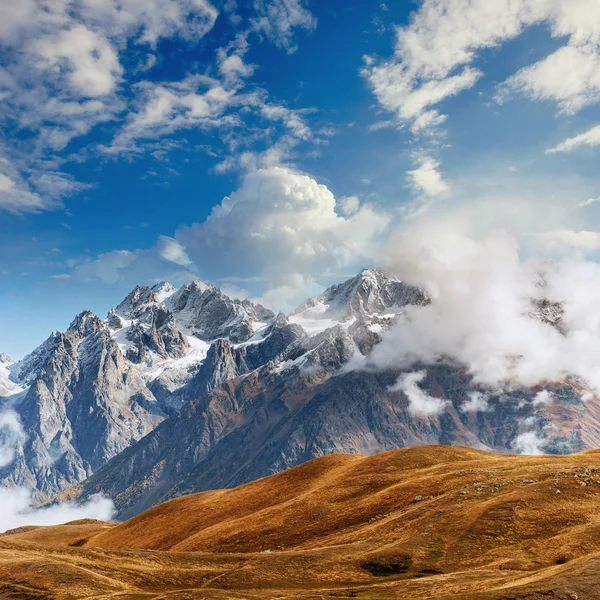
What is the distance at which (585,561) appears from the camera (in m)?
46.8

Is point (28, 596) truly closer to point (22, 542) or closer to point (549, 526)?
point (22, 542)

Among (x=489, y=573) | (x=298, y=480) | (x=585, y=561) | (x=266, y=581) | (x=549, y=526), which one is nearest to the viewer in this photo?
(x=585, y=561)

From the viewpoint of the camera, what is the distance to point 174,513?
129125mm

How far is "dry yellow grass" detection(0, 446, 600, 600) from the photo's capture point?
4938 cm

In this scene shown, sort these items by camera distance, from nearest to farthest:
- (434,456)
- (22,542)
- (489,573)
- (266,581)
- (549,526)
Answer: (489,573) < (266,581) < (549,526) < (22,542) < (434,456)

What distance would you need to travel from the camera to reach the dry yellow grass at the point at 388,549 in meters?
49.4

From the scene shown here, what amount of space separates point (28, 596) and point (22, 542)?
26.7m

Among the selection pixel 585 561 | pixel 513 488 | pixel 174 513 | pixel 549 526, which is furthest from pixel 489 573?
pixel 174 513

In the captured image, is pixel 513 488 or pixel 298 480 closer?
pixel 513 488

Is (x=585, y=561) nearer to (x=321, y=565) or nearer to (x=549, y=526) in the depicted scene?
(x=549, y=526)

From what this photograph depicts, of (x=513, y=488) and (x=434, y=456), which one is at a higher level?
(x=434, y=456)

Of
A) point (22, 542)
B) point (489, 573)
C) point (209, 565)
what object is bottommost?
point (489, 573)

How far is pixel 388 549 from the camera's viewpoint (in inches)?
2486

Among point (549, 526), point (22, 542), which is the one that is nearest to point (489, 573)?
point (549, 526)
